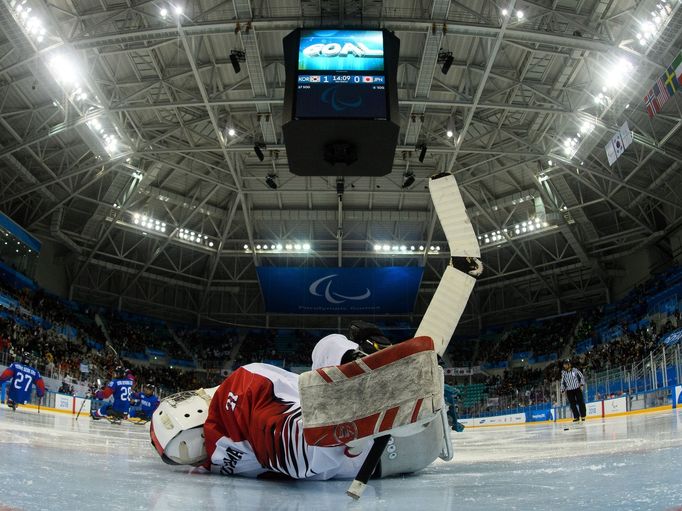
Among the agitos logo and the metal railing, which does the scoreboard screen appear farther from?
the metal railing

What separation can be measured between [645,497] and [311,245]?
29674mm

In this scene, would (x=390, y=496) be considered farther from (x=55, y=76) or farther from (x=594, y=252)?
(x=594, y=252)

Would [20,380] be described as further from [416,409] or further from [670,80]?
[670,80]

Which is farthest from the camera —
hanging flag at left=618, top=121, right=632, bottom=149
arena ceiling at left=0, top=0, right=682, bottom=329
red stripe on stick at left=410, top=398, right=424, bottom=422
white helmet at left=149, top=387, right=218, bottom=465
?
hanging flag at left=618, top=121, right=632, bottom=149

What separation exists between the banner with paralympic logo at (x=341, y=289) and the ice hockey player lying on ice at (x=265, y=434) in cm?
2673

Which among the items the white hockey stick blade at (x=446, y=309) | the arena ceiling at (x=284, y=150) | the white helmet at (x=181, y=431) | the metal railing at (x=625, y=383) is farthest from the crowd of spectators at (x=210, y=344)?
the white hockey stick blade at (x=446, y=309)

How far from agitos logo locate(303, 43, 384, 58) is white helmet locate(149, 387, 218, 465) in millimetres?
11107

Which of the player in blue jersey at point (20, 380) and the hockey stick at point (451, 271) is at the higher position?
the hockey stick at point (451, 271)

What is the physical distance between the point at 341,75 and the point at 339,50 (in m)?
0.78

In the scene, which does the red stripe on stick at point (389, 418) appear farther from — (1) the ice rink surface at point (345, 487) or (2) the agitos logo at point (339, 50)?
(2) the agitos logo at point (339, 50)

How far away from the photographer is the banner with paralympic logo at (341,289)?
30.1 m

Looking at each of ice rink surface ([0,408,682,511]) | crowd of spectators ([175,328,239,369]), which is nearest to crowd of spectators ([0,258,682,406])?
crowd of spectators ([175,328,239,369])

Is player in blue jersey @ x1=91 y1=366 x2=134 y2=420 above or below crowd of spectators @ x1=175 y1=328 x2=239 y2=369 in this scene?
below

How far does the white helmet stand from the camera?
9.93ft
